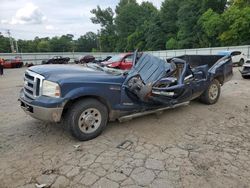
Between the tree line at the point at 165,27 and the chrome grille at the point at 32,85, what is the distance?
36.7m

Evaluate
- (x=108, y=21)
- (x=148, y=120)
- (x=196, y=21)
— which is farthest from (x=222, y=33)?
(x=108, y=21)

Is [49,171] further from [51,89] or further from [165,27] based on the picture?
[165,27]

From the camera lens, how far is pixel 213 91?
682cm

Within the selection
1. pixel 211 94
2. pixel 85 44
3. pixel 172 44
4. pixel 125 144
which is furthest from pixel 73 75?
pixel 85 44

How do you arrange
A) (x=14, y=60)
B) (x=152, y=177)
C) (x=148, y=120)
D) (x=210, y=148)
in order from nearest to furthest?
Result: (x=152, y=177), (x=210, y=148), (x=148, y=120), (x=14, y=60)

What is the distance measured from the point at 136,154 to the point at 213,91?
4014 mm

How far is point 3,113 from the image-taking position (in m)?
6.14

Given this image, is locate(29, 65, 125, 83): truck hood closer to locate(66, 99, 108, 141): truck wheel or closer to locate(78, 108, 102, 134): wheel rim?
locate(66, 99, 108, 141): truck wheel

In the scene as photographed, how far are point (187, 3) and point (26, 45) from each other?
5560 cm

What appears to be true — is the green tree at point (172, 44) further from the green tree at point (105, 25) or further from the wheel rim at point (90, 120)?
the wheel rim at point (90, 120)

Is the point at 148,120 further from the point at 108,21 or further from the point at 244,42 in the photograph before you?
the point at 108,21

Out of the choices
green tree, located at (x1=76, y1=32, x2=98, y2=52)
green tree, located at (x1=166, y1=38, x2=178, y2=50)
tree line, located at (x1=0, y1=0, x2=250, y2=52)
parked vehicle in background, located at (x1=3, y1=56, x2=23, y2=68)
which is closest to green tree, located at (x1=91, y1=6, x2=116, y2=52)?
tree line, located at (x1=0, y1=0, x2=250, y2=52)

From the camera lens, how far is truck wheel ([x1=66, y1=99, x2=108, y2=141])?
406 cm

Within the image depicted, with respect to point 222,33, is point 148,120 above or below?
below
